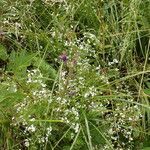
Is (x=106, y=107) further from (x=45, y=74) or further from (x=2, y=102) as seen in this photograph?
(x=2, y=102)

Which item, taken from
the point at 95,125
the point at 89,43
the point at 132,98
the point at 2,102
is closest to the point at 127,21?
the point at 89,43

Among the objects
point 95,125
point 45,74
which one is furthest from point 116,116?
point 45,74

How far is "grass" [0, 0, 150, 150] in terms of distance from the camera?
195cm

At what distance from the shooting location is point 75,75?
2.08 meters

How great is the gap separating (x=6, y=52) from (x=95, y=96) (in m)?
0.56

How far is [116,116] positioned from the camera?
81.2 inches

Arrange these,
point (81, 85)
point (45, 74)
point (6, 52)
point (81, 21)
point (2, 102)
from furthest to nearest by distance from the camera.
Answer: point (81, 21), point (6, 52), point (45, 74), point (81, 85), point (2, 102)

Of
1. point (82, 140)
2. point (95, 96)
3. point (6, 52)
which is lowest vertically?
point (82, 140)

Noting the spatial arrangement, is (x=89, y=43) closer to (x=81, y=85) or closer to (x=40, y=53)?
(x=40, y=53)

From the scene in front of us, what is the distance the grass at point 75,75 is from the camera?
1.95m

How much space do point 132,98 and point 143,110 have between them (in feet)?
0.29

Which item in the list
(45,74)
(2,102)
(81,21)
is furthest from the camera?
(81,21)

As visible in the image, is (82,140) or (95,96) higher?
(95,96)

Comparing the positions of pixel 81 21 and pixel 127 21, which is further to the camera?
pixel 81 21
